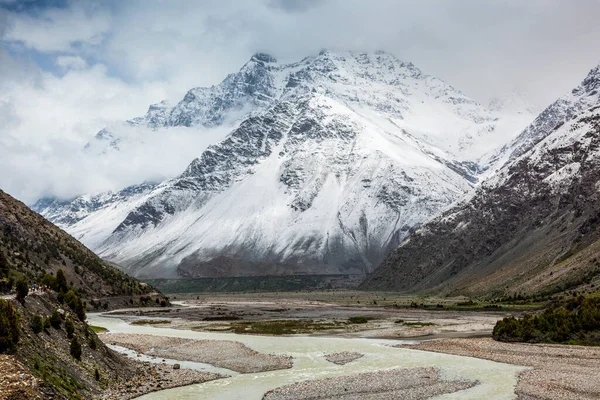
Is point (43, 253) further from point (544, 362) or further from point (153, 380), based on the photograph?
point (544, 362)

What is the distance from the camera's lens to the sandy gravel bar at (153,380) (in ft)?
177

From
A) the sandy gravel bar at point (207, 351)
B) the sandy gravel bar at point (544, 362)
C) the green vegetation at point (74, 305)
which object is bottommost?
the sandy gravel bar at point (207, 351)

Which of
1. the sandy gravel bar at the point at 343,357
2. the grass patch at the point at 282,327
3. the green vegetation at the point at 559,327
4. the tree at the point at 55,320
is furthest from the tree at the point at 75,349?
the grass patch at the point at 282,327

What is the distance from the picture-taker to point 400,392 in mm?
55625

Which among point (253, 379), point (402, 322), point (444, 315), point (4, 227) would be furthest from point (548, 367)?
point (4, 227)

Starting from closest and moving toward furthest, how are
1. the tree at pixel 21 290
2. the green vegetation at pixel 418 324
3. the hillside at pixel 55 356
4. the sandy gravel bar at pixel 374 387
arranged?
the hillside at pixel 55 356, the sandy gravel bar at pixel 374 387, the tree at pixel 21 290, the green vegetation at pixel 418 324

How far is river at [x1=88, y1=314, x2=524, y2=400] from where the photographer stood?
5615cm

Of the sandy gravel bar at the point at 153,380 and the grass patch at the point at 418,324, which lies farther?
the grass patch at the point at 418,324

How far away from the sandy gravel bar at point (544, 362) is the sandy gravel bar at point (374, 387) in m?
7.18

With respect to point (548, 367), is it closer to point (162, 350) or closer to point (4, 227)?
point (162, 350)

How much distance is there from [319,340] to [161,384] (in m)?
47.1

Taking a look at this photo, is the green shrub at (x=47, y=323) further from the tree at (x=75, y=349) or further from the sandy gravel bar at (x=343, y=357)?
the sandy gravel bar at (x=343, y=357)

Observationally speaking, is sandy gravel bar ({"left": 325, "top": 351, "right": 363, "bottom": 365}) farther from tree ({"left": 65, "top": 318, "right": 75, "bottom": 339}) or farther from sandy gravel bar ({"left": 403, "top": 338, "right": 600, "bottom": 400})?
tree ({"left": 65, "top": 318, "right": 75, "bottom": 339})

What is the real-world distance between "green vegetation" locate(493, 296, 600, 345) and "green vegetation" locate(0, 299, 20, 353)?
6973 centimetres
